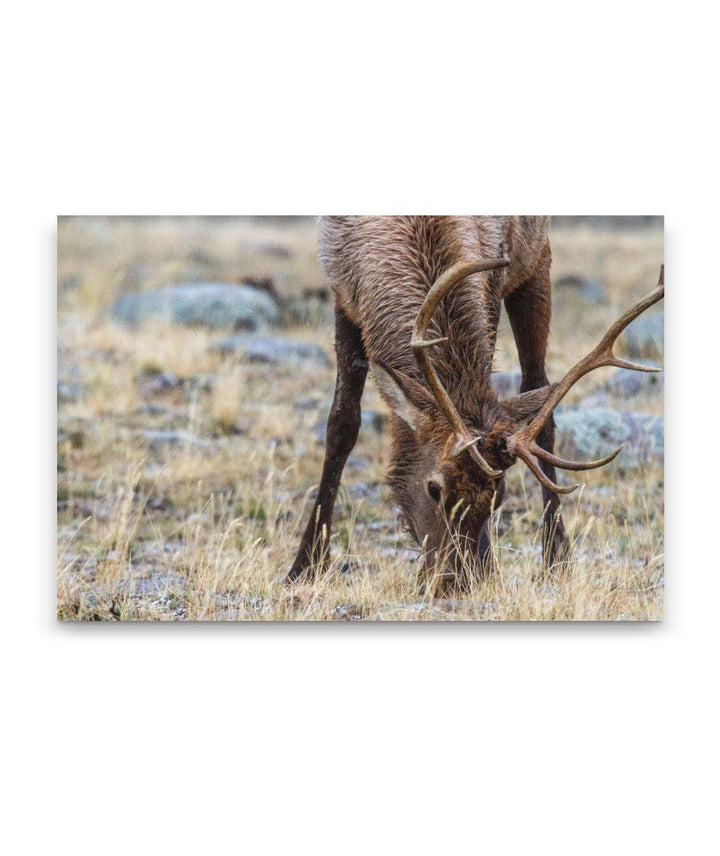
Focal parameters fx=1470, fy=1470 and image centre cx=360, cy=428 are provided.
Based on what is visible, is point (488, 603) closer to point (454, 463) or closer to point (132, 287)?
point (454, 463)

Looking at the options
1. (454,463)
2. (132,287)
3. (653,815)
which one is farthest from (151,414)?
(653,815)

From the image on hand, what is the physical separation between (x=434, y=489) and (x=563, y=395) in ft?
1.76

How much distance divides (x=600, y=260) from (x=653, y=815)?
2032mm

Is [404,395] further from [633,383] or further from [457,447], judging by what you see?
[633,383]

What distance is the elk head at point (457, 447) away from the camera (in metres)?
4.87

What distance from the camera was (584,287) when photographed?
5.58 metres

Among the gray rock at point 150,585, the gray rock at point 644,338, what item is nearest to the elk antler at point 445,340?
the gray rock at point 644,338

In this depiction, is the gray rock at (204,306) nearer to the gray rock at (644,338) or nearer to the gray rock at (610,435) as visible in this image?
the gray rock at (610,435)

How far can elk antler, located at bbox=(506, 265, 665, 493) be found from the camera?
192 inches

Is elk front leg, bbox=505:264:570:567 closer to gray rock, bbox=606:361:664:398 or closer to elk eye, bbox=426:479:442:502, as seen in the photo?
gray rock, bbox=606:361:664:398

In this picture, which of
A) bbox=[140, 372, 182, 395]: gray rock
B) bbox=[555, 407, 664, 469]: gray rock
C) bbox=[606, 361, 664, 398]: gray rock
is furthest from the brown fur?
bbox=[140, 372, 182, 395]: gray rock

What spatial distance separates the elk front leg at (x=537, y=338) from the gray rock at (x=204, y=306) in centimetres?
95

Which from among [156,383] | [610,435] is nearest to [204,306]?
[156,383]

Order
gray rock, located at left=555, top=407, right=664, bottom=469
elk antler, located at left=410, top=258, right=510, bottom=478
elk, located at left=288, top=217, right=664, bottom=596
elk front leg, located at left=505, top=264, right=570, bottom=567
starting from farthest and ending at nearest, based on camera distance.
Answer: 1. elk front leg, located at left=505, top=264, right=570, bottom=567
2. gray rock, located at left=555, top=407, right=664, bottom=469
3. elk, located at left=288, top=217, right=664, bottom=596
4. elk antler, located at left=410, top=258, right=510, bottom=478
